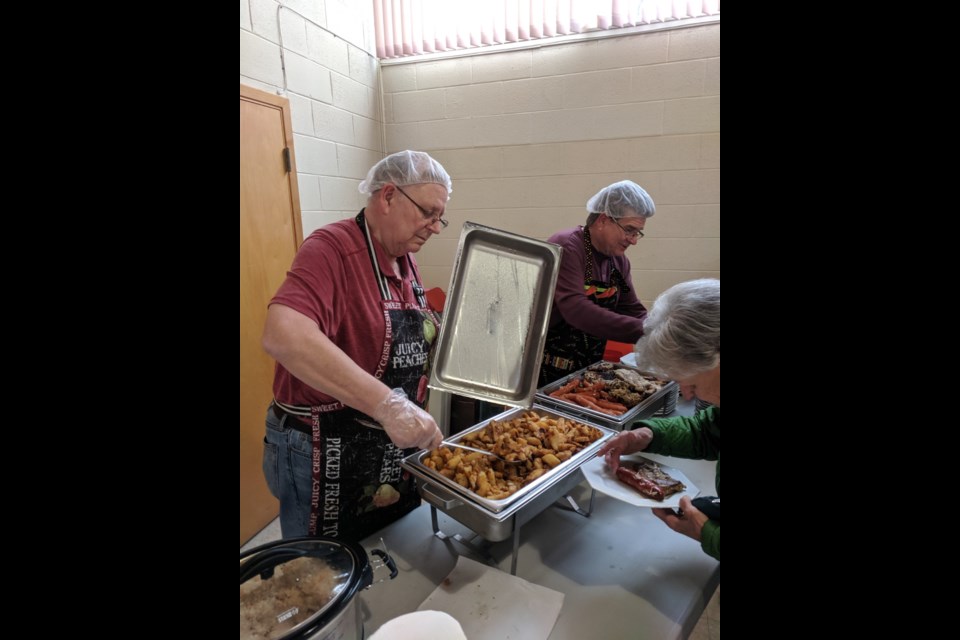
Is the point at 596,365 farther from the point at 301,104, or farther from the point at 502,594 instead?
the point at 301,104

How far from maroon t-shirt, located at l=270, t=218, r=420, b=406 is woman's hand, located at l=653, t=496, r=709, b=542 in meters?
0.87

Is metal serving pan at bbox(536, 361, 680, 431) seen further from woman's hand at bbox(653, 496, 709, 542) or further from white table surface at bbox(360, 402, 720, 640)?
woman's hand at bbox(653, 496, 709, 542)

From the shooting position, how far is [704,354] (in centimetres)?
110

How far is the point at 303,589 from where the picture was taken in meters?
0.74

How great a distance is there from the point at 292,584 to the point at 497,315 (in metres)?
1.12

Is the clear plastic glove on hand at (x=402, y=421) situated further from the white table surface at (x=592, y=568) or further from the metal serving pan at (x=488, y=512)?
the white table surface at (x=592, y=568)

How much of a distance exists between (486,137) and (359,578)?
124 inches

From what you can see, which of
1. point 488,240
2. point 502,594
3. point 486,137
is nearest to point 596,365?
point 488,240

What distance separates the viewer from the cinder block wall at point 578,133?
9.68 feet

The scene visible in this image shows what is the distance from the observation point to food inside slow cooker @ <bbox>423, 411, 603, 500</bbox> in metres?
1.22

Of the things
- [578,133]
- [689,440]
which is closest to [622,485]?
[689,440]

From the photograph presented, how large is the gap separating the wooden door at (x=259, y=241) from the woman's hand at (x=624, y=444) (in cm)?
187

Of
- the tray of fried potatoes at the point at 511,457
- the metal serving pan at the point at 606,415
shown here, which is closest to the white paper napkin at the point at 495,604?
the tray of fried potatoes at the point at 511,457
